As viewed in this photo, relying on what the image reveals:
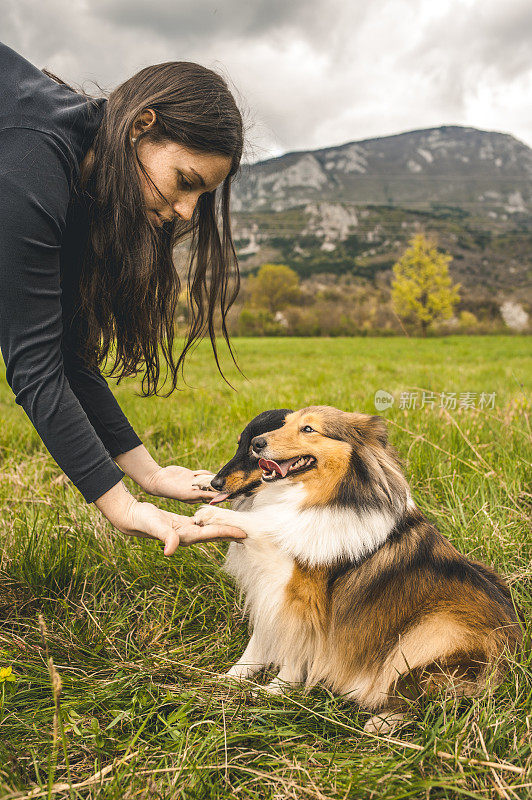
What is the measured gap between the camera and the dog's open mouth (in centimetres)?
229

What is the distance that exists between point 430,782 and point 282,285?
1467 inches

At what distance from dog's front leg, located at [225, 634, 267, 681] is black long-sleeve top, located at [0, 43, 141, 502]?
107 centimetres

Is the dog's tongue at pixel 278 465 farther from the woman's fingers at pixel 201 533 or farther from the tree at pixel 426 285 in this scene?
the tree at pixel 426 285

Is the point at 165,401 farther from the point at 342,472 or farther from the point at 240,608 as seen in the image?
the point at 342,472

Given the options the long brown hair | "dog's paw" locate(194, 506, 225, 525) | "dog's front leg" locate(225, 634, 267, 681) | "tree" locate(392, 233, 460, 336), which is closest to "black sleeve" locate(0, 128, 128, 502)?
the long brown hair

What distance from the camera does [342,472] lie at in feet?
7.50

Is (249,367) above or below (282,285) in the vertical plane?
below

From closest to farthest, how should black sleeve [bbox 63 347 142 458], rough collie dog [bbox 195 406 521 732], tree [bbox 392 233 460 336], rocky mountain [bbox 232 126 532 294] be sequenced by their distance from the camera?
rough collie dog [bbox 195 406 521 732], black sleeve [bbox 63 347 142 458], tree [bbox 392 233 460 336], rocky mountain [bbox 232 126 532 294]

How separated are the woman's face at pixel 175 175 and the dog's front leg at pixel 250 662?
Result: 77.1 inches

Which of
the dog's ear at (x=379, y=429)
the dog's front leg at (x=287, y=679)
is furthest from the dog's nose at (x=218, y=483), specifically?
the dog's front leg at (x=287, y=679)

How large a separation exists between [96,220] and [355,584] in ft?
6.22

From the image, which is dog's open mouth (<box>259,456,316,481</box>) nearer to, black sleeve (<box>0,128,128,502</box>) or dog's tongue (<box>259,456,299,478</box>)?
dog's tongue (<box>259,456,299,478</box>)

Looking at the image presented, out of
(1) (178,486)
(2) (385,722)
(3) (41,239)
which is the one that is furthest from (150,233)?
(2) (385,722)

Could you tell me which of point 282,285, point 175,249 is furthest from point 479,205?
Result: point 175,249
